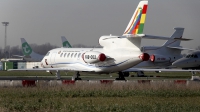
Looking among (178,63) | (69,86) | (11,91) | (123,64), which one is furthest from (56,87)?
(178,63)

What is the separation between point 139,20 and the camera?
42.2 metres

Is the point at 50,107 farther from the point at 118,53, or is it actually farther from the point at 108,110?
the point at 118,53

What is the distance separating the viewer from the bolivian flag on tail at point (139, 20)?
42.0 metres

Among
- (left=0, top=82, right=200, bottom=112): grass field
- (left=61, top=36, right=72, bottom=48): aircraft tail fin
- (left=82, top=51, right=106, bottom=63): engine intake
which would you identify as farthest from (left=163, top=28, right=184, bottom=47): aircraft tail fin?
(left=0, top=82, right=200, bottom=112): grass field

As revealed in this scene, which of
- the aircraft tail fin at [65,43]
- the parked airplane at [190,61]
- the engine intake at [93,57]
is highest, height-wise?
the aircraft tail fin at [65,43]

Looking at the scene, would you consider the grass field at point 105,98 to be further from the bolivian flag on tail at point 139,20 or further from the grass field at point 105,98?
the bolivian flag on tail at point 139,20

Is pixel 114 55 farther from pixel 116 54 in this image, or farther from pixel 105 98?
pixel 105 98

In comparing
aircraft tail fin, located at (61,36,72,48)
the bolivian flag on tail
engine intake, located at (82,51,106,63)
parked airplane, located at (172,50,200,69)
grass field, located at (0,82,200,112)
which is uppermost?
the bolivian flag on tail

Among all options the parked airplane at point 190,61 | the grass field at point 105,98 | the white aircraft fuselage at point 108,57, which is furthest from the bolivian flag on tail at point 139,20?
the parked airplane at point 190,61

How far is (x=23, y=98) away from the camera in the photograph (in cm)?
2577

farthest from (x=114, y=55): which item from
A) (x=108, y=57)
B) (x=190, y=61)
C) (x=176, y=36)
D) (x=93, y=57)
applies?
(x=176, y=36)

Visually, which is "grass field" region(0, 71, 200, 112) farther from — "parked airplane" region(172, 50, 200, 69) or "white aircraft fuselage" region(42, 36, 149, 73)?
"parked airplane" region(172, 50, 200, 69)

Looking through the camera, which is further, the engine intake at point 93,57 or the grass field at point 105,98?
the engine intake at point 93,57

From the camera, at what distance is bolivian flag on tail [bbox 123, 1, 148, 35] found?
42.0 metres
